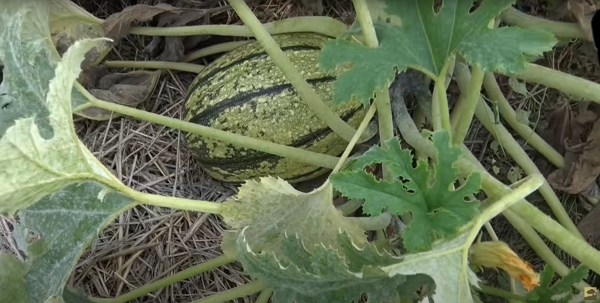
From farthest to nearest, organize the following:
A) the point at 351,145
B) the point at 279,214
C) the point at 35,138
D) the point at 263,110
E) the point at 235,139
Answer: the point at 263,110 < the point at 235,139 < the point at 351,145 < the point at 279,214 < the point at 35,138

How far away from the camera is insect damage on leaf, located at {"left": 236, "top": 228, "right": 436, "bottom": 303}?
2.75 ft

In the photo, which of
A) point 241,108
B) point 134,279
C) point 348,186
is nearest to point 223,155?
point 241,108

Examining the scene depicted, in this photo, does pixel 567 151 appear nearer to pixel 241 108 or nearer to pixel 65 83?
pixel 241 108

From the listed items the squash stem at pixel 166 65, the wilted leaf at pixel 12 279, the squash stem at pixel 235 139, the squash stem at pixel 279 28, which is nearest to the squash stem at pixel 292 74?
the squash stem at pixel 235 139

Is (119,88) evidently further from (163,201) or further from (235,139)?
(163,201)

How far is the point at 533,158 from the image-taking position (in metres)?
1.51

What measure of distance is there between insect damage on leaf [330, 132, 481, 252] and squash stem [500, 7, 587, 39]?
495mm

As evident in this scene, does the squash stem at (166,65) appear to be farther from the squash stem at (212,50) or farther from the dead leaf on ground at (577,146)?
the dead leaf on ground at (577,146)

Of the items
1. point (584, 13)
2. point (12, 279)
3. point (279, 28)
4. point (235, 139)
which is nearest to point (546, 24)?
point (584, 13)

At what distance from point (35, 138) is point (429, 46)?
54cm

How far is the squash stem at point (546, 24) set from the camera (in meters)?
1.31

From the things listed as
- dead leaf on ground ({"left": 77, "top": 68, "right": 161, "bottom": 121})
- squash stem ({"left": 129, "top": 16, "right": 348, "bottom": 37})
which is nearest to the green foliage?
squash stem ({"left": 129, "top": 16, "right": 348, "bottom": 37})

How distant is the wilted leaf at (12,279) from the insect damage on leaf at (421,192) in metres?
0.49

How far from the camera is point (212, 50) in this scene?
5.22 ft
